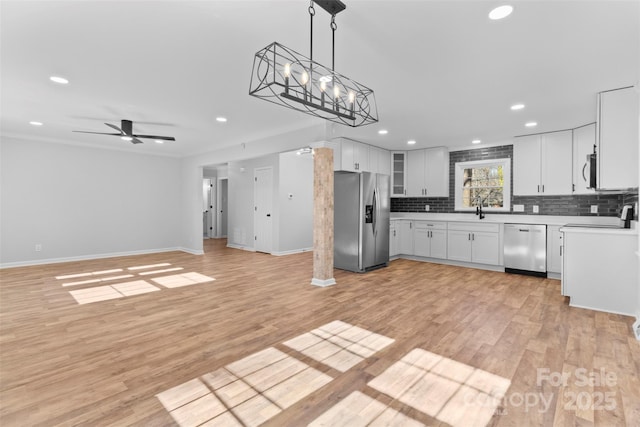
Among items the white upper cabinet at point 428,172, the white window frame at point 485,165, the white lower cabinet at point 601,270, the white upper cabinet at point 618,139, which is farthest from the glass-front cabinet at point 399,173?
the white upper cabinet at point 618,139

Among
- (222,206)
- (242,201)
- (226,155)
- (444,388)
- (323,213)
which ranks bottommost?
(444,388)

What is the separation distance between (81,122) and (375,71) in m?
4.80

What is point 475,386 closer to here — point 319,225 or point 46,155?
point 319,225

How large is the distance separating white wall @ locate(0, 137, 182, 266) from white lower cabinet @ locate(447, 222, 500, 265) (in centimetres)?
684

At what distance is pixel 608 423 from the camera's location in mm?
1632

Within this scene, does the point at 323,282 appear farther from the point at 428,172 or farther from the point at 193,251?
the point at 193,251

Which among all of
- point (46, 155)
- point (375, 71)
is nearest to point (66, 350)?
point (375, 71)

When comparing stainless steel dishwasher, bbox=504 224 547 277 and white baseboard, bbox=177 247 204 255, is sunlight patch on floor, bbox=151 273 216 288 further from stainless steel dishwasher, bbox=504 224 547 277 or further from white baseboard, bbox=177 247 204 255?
stainless steel dishwasher, bbox=504 224 547 277

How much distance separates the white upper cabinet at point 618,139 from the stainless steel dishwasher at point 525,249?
69.5 inches

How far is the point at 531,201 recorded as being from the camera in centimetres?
549

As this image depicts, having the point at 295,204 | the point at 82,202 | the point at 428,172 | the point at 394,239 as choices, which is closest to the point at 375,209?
the point at 394,239

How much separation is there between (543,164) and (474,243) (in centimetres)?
177

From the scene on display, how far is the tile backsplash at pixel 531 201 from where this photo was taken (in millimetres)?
4699

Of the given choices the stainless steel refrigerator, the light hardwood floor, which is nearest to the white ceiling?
the stainless steel refrigerator
